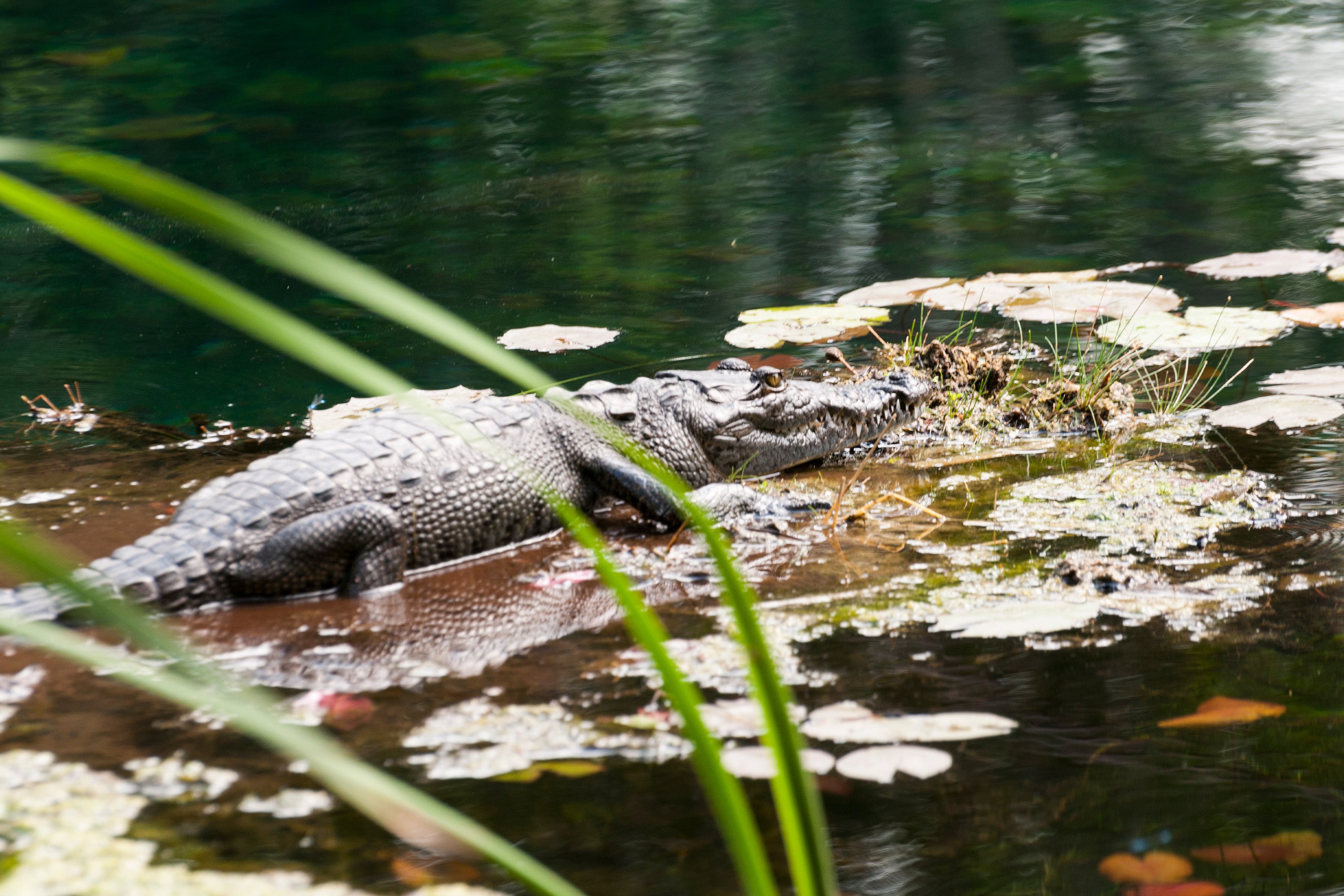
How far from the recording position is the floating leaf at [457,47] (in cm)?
1519

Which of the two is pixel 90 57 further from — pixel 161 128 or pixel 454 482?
pixel 454 482

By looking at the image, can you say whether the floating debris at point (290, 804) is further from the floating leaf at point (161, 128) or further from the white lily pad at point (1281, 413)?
the floating leaf at point (161, 128)

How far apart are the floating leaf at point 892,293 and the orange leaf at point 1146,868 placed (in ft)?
12.8

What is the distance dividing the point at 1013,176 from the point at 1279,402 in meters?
4.61

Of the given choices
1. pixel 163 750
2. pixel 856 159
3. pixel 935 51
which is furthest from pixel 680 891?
pixel 935 51

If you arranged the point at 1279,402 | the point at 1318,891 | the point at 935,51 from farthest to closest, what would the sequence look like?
1. the point at 935,51
2. the point at 1279,402
3. the point at 1318,891

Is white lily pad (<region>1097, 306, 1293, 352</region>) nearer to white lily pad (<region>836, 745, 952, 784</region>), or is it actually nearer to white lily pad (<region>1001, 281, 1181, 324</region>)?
white lily pad (<region>1001, 281, 1181, 324</region>)

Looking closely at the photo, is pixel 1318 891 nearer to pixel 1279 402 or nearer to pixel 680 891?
pixel 680 891

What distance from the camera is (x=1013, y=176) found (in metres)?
8.48

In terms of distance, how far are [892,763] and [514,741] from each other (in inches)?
28.6

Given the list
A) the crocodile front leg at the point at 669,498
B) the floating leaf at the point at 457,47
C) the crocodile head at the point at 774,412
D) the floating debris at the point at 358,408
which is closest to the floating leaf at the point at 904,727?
the crocodile front leg at the point at 669,498

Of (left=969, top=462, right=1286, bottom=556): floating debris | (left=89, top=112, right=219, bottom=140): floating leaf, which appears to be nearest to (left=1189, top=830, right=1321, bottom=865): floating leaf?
(left=969, top=462, right=1286, bottom=556): floating debris

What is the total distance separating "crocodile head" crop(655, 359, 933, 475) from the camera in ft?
13.9

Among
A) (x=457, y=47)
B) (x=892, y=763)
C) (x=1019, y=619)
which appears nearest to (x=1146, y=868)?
(x=892, y=763)
